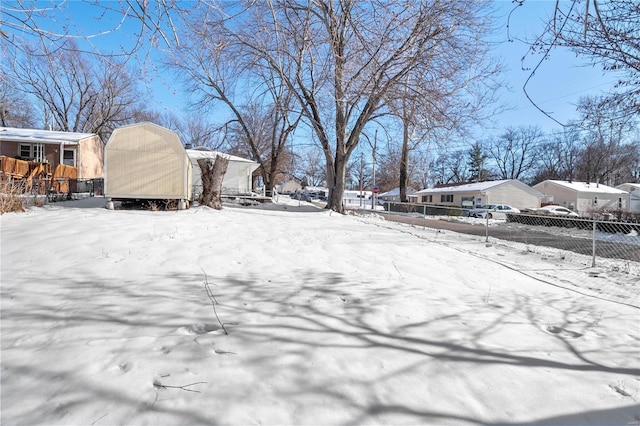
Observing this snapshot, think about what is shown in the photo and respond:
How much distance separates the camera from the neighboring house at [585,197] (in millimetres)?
37125

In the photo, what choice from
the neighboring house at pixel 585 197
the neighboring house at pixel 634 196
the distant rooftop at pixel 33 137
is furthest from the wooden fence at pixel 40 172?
the neighboring house at pixel 634 196

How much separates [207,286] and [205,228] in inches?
157

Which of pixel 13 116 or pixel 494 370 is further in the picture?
pixel 13 116

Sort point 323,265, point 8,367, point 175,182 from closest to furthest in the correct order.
→ point 8,367 → point 323,265 → point 175,182

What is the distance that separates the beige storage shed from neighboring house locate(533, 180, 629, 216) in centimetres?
4373

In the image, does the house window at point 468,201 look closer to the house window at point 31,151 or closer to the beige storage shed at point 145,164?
the beige storage shed at point 145,164

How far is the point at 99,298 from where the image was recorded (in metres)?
3.03

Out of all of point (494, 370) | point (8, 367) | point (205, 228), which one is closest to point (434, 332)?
point (494, 370)

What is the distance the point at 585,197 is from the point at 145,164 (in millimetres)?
46087

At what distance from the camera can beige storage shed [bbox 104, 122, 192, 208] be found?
1130cm

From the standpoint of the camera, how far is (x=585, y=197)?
37250 mm

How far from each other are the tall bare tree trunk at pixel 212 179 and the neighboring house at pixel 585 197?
4213 cm

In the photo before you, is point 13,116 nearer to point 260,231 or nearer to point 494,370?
point 260,231

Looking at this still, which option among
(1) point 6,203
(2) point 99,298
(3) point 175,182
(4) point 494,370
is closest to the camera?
(4) point 494,370
